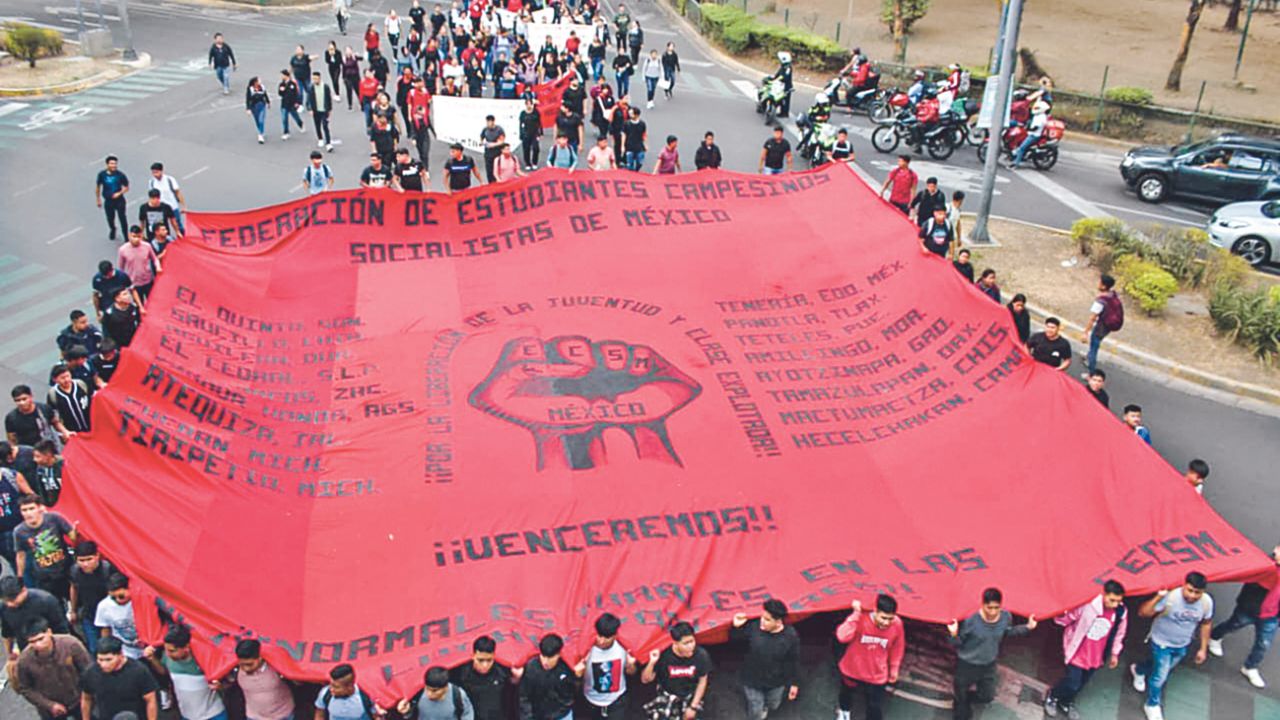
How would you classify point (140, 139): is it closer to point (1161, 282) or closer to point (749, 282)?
point (749, 282)

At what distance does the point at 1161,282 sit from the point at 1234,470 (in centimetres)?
414

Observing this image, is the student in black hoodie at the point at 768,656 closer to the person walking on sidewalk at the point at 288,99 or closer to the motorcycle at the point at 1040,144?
the person walking on sidewalk at the point at 288,99

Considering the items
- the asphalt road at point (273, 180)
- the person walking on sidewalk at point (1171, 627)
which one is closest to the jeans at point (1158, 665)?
the person walking on sidewalk at point (1171, 627)

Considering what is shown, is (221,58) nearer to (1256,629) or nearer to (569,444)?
(569,444)

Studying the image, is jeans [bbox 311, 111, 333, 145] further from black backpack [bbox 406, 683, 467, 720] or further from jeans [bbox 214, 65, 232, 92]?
black backpack [bbox 406, 683, 467, 720]

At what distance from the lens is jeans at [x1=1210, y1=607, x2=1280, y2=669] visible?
9266 mm

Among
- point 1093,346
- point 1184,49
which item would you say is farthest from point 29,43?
point 1184,49

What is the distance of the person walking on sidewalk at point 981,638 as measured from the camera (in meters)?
8.44

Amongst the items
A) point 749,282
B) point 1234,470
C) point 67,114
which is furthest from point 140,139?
point 1234,470

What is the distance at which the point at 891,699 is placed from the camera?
9.20 metres

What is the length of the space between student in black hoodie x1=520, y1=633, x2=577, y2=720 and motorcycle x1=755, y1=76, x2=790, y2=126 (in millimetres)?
20373

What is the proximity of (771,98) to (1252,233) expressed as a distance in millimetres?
11319

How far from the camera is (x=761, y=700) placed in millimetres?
8672

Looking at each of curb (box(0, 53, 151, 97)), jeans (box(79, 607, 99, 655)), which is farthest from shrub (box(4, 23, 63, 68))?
jeans (box(79, 607, 99, 655))
